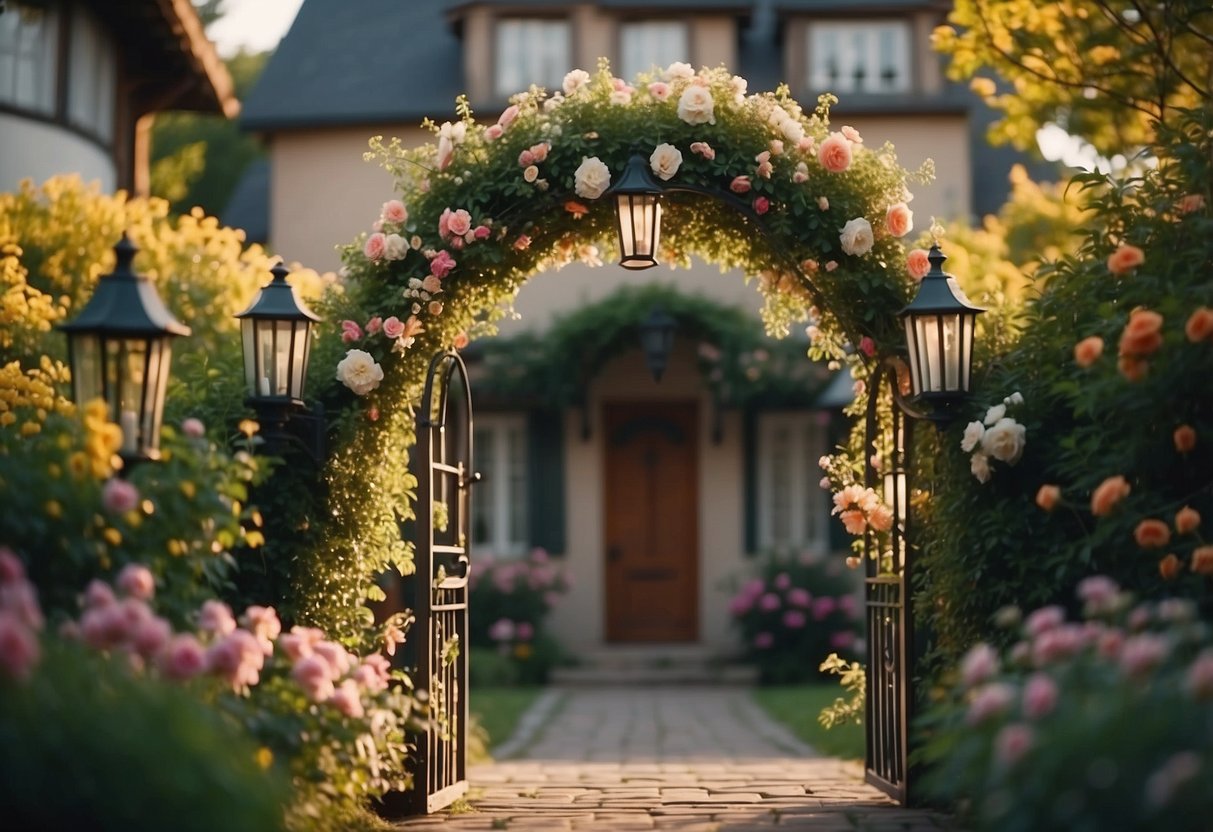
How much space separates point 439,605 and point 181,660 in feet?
9.38

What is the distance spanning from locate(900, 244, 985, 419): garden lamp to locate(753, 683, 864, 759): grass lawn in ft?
13.9

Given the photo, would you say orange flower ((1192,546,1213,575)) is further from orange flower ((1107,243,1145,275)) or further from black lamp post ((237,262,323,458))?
black lamp post ((237,262,323,458))

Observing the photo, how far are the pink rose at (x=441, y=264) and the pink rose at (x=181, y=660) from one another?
2.92 metres

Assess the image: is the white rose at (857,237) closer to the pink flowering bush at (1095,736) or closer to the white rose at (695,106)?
the white rose at (695,106)

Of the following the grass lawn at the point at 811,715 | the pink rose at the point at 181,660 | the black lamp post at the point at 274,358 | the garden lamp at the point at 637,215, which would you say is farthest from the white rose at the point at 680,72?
the grass lawn at the point at 811,715

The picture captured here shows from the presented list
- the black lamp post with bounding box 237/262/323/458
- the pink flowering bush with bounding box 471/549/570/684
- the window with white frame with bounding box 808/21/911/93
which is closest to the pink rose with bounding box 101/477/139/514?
the black lamp post with bounding box 237/262/323/458

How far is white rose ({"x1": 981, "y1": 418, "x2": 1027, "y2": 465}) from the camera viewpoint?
6023mm

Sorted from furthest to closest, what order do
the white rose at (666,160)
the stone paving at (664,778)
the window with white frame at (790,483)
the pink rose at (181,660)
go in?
the window with white frame at (790,483) < the white rose at (666,160) < the stone paving at (664,778) < the pink rose at (181,660)

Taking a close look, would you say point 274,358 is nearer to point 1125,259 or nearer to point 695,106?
point 695,106

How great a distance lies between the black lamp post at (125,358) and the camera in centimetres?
532

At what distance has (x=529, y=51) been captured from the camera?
17391 mm

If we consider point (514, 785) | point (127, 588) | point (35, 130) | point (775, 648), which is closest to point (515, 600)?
point (775, 648)

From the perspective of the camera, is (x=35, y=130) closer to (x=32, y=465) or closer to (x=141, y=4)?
(x=141, y=4)

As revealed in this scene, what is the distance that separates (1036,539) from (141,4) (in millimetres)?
10597
